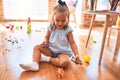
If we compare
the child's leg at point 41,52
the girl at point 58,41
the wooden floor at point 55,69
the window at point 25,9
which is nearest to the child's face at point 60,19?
the girl at point 58,41

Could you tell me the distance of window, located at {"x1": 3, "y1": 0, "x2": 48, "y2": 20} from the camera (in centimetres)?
480

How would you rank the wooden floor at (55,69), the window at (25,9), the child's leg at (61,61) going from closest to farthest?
the wooden floor at (55,69) < the child's leg at (61,61) < the window at (25,9)

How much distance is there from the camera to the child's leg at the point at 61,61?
164 centimetres

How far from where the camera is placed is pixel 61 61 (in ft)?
5.40

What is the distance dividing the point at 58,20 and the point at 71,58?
413mm

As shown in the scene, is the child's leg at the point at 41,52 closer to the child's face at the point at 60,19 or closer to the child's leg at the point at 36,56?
the child's leg at the point at 36,56

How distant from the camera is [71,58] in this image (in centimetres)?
187

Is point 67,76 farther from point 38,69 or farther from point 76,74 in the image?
point 38,69

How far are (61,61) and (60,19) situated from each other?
1.22ft

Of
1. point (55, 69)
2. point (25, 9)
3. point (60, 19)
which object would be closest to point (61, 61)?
point (55, 69)

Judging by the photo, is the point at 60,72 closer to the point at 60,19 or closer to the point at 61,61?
the point at 61,61

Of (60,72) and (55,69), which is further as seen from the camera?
(55,69)

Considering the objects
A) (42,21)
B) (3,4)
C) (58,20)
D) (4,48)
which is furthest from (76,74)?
(3,4)

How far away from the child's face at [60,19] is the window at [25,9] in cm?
323
